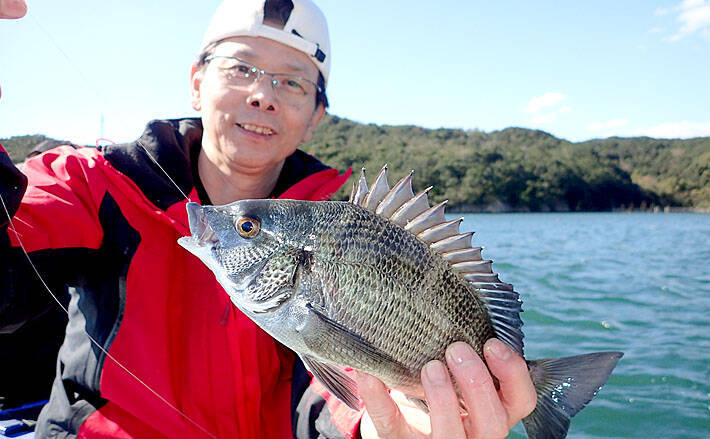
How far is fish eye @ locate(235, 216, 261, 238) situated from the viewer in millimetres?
1956

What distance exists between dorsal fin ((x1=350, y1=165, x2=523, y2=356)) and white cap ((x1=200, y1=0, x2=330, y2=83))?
119cm

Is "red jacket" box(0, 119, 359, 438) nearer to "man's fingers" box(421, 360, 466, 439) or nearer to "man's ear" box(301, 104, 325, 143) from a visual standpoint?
"man's fingers" box(421, 360, 466, 439)

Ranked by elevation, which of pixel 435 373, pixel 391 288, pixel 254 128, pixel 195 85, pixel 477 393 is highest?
pixel 195 85

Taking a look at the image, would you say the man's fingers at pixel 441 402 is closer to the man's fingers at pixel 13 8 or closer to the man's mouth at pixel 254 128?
the man's mouth at pixel 254 128

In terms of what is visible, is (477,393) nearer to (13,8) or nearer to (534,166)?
(13,8)

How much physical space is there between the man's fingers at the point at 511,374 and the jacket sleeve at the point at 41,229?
6.66 feet

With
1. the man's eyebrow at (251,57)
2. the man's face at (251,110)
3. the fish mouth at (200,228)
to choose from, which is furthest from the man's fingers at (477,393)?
the man's eyebrow at (251,57)

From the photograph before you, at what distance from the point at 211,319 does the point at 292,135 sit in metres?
1.17

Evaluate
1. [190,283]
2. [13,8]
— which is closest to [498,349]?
[190,283]

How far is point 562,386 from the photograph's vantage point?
2.26 metres

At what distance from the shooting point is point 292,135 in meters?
2.94

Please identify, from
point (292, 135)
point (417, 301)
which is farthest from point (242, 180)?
point (417, 301)

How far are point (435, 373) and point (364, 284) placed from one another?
0.49 m

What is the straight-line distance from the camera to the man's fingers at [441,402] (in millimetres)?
2010
